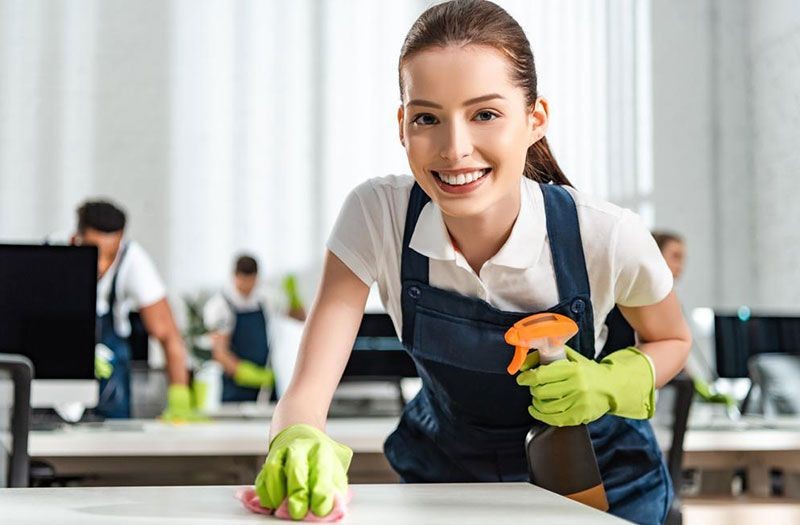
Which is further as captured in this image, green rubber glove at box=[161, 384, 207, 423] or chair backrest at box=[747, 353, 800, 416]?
chair backrest at box=[747, 353, 800, 416]

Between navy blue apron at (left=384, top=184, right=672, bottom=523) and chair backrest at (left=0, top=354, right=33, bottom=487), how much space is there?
2.65ft

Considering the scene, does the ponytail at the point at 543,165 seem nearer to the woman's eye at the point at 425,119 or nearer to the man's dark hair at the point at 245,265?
the woman's eye at the point at 425,119

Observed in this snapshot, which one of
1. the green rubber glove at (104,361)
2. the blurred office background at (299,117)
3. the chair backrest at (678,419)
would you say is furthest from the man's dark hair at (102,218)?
the blurred office background at (299,117)

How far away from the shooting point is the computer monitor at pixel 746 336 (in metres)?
3.94

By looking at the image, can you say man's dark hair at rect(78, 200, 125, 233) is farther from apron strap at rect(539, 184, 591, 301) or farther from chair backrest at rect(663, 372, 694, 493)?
apron strap at rect(539, 184, 591, 301)

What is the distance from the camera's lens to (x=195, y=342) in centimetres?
645

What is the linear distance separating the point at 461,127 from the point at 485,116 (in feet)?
0.17

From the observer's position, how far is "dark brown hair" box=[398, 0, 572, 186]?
4.35 ft

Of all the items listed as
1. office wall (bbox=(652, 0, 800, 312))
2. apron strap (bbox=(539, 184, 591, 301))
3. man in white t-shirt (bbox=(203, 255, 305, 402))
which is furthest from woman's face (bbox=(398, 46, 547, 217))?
office wall (bbox=(652, 0, 800, 312))

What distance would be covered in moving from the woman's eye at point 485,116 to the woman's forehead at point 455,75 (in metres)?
0.02

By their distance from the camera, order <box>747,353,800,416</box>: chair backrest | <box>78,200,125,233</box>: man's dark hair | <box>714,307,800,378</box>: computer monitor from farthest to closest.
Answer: <box>714,307,800,378</box>: computer monitor, <box>747,353,800,416</box>: chair backrest, <box>78,200,125,233</box>: man's dark hair

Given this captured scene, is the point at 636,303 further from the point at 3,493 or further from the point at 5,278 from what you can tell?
the point at 5,278

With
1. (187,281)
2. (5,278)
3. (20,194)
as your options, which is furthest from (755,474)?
(20,194)

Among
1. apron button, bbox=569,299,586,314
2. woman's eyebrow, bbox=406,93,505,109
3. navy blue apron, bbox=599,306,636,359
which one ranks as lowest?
navy blue apron, bbox=599,306,636,359
